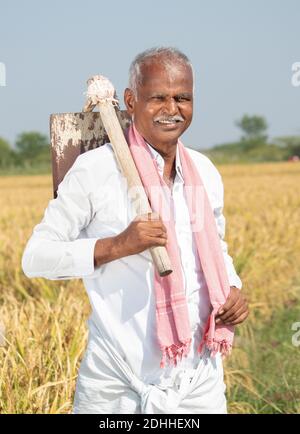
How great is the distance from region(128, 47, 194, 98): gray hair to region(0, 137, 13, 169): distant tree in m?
50.6

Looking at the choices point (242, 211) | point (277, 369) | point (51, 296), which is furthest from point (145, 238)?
point (242, 211)

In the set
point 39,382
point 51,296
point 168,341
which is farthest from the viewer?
point 51,296

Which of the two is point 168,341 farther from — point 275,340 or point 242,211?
point 242,211

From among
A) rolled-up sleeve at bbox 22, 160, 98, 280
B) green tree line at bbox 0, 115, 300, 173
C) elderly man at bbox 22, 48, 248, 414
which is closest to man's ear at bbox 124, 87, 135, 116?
elderly man at bbox 22, 48, 248, 414

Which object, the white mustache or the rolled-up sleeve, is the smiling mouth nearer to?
the white mustache

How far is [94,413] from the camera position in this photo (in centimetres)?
247

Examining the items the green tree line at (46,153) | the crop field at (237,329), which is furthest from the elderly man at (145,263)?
the green tree line at (46,153)

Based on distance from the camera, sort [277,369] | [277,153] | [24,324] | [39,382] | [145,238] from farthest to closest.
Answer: [277,153] → [277,369] → [24,324] → [39,382] → [145,238]

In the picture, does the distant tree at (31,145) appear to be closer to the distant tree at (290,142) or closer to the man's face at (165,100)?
the distant tree at (290,142)

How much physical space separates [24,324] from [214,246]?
199cm

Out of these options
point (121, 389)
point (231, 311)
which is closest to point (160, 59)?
point (231, 311)

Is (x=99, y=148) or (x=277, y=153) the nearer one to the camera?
(x=99, y=148)

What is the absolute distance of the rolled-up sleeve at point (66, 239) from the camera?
232 centimetres

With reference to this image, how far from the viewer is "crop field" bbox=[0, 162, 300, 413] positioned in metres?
3.66
